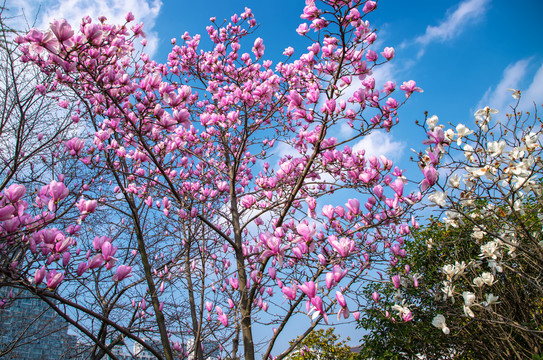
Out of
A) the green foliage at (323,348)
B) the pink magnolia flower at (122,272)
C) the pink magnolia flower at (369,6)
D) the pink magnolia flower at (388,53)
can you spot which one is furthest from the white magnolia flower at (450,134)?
the green foliage at (323,348)

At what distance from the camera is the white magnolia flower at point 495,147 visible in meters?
2.63

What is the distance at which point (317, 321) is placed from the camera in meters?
2.96

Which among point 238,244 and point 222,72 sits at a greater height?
point 222,72

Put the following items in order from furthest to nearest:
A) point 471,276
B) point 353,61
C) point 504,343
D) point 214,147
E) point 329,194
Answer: point 214,147 < point 471,276 < point 504,343 < point 329,194 < point 353,61

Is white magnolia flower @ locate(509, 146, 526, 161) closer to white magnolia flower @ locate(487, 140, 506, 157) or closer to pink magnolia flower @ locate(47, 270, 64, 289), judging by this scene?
white magnolia flower @ locate(487, 140, 506, 157)

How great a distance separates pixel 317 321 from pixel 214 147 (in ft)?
10.7

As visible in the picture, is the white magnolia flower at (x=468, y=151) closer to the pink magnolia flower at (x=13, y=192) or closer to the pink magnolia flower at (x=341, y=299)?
the pink magnolia flower at (x=341, y=299)

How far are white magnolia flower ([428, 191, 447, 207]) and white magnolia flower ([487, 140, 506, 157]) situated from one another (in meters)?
0.57

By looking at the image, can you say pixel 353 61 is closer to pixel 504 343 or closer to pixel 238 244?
pixel 238 244

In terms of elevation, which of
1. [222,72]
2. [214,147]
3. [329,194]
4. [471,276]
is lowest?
[471,276]

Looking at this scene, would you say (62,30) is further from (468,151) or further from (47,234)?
(468,151)

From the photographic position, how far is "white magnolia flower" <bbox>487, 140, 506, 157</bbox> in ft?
8.62

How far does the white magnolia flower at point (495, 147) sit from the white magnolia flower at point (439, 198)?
573mm

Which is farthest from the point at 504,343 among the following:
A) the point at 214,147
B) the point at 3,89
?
the point at 3,89
